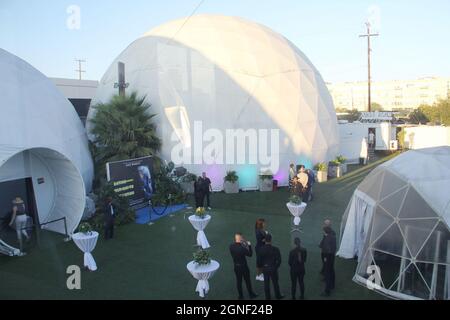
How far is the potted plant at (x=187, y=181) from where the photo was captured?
16.3m

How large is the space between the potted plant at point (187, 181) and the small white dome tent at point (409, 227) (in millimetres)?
8765

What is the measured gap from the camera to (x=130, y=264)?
929cm

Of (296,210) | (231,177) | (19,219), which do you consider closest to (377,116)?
(231,177)

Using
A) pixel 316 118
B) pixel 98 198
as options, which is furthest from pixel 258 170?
pixel 98 198

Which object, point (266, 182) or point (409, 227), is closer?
point (409, 227)

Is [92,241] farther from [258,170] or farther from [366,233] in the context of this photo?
[258,170]

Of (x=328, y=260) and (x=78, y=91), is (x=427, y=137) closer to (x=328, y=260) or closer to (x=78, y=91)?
(x=328, y=260)

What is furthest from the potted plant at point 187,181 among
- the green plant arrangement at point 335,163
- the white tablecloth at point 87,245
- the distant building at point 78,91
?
the distant building at point 78,91

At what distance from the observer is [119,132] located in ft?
50.3

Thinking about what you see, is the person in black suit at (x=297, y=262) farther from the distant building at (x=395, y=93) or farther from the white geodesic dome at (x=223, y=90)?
the distant building at (x=395, y=93)

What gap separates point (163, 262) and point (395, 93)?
346ft

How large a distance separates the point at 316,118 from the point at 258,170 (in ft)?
14.6

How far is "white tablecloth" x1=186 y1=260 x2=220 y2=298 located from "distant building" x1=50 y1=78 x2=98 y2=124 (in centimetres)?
2395

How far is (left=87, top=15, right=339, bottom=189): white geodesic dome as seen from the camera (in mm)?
16906
